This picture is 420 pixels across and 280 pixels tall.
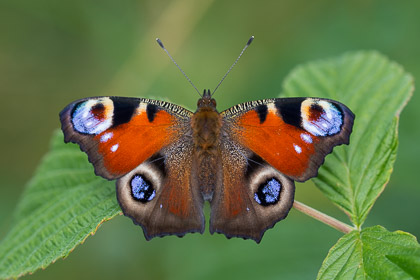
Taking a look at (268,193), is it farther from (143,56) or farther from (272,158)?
(143,56)

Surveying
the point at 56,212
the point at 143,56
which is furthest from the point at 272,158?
the point at 143,56

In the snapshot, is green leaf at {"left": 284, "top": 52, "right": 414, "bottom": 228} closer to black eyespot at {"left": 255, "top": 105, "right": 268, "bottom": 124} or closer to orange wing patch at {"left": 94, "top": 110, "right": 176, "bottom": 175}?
black eyespot at {"left": 255, "top": 105, "right": 268, "bottom": 124}

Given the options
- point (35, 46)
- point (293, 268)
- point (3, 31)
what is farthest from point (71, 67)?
point (293, 268)

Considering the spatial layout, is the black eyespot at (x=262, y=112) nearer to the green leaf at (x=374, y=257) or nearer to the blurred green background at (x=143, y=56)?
the green leaf at (x=374, y=257)

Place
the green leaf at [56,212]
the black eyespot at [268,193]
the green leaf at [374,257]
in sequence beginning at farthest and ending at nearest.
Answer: the green leaf at [56,212]
the black eyespot at [268,193]
the green leaf at [374,257]

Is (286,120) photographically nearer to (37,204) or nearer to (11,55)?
(37,204)

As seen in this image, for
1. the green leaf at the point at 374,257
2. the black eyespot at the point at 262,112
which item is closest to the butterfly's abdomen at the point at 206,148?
the black eyespot at the point at 262,112
